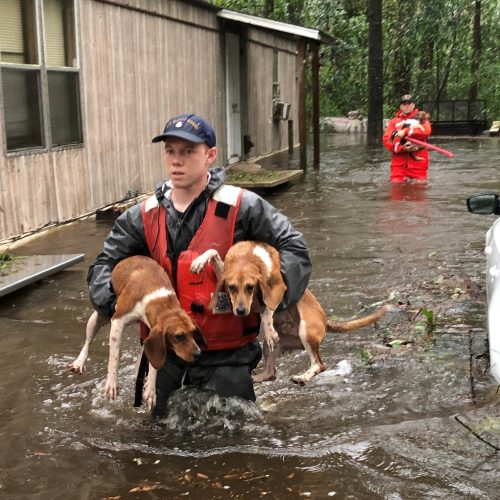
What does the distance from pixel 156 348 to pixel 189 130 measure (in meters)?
1.09

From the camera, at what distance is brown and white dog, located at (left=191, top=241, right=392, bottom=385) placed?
147 inches

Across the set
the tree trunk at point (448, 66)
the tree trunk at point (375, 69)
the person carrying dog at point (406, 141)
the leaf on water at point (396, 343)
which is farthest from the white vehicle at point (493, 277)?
the tree trunk at point (448, 66)

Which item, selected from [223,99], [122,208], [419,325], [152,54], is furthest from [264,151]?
A: [419,325]

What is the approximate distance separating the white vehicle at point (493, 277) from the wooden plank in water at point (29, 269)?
14.2ft

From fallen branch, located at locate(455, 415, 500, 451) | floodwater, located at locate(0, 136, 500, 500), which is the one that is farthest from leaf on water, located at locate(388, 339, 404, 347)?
fallen branch, located at locate(455, 415, 500, 451)

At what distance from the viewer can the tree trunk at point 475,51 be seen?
3484 cm

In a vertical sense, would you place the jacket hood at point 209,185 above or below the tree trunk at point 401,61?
below

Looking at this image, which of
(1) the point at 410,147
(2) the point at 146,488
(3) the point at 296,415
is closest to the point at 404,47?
(1) the point at 410,147

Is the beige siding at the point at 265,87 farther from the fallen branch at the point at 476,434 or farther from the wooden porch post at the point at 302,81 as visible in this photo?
the fallen branch at the point at 476,434

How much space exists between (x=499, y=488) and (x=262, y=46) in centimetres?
1970

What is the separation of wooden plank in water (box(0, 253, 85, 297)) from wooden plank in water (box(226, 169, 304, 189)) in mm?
6228

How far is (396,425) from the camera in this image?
4508 mm

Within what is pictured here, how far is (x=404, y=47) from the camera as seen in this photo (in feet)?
117

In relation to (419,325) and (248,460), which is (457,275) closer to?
(419,325)
